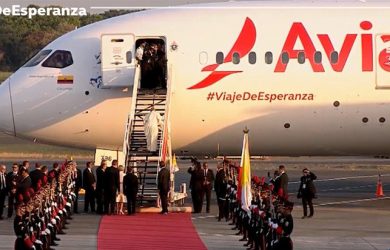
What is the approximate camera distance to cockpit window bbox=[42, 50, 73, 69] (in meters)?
33.8

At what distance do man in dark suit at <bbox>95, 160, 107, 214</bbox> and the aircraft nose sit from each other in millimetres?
2713

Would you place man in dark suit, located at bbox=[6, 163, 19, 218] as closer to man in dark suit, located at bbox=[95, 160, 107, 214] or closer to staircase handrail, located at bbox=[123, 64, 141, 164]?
man in dark suit, located at bbox=[95, 160, 107, 214]

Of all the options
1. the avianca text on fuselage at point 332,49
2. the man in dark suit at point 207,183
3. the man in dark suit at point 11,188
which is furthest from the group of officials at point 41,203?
the avianca text on fuselage at point 332,49

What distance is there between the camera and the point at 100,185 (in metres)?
33.0

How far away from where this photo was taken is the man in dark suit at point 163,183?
105 feet

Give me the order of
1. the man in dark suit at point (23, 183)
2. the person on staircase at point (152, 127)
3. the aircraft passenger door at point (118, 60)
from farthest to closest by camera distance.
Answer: the aircraft passenger door at point (118, 60) → the person on staircase at point (152, 127) → the man in dark suit at point (23, 183)

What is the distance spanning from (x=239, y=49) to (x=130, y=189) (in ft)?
16.2

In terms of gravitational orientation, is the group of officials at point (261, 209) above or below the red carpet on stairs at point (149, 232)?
above

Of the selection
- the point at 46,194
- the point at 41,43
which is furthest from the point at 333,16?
the point at 41,43

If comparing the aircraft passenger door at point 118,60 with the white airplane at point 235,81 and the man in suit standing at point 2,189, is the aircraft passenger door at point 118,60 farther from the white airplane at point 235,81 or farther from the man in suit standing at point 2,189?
the man in suit standing at point 2,189

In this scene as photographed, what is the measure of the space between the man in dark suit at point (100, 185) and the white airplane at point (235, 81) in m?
1.02

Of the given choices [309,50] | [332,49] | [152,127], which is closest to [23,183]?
[152,127]

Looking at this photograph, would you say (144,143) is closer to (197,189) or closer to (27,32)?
(197,189)

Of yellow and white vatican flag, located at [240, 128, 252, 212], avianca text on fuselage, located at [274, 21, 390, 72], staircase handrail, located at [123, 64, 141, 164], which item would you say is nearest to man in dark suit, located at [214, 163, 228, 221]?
staircase handrail, located at [123, 64, 141, 164]
